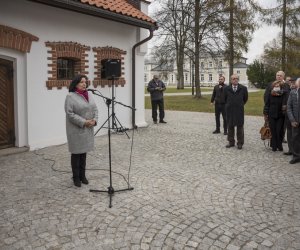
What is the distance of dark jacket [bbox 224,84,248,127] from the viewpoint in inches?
362

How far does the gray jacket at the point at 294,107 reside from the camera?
24.7 feet

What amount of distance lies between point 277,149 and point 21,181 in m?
6.17

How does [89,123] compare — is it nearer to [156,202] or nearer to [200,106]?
[156,202]

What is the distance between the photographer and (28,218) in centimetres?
458

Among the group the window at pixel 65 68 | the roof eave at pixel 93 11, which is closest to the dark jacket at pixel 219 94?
the roof eave at pixel 93 11

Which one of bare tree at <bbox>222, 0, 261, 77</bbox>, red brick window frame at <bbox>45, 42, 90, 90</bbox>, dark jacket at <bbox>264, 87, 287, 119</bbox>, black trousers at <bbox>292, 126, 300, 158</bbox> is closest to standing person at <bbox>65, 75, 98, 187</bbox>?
red brick window frame at <bbox>45, 42, 90, 90</bbox>

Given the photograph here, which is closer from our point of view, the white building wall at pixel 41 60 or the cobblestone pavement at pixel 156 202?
the cobblestone pavement at pixel 156 202

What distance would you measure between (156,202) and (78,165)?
1.55 meters

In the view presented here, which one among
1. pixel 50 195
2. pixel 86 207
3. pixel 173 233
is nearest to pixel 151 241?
pixel 173 233

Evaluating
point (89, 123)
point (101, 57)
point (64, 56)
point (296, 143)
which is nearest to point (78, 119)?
point (89, 123)

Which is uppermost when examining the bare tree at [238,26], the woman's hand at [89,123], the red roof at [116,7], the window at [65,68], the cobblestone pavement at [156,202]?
the bare tree at [238,26]

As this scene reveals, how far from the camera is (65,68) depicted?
33.0ft

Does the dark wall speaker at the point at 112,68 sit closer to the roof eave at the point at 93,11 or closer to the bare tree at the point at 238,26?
the roof eave at the point at 93,11

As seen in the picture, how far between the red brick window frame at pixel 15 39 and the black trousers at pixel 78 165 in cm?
367
